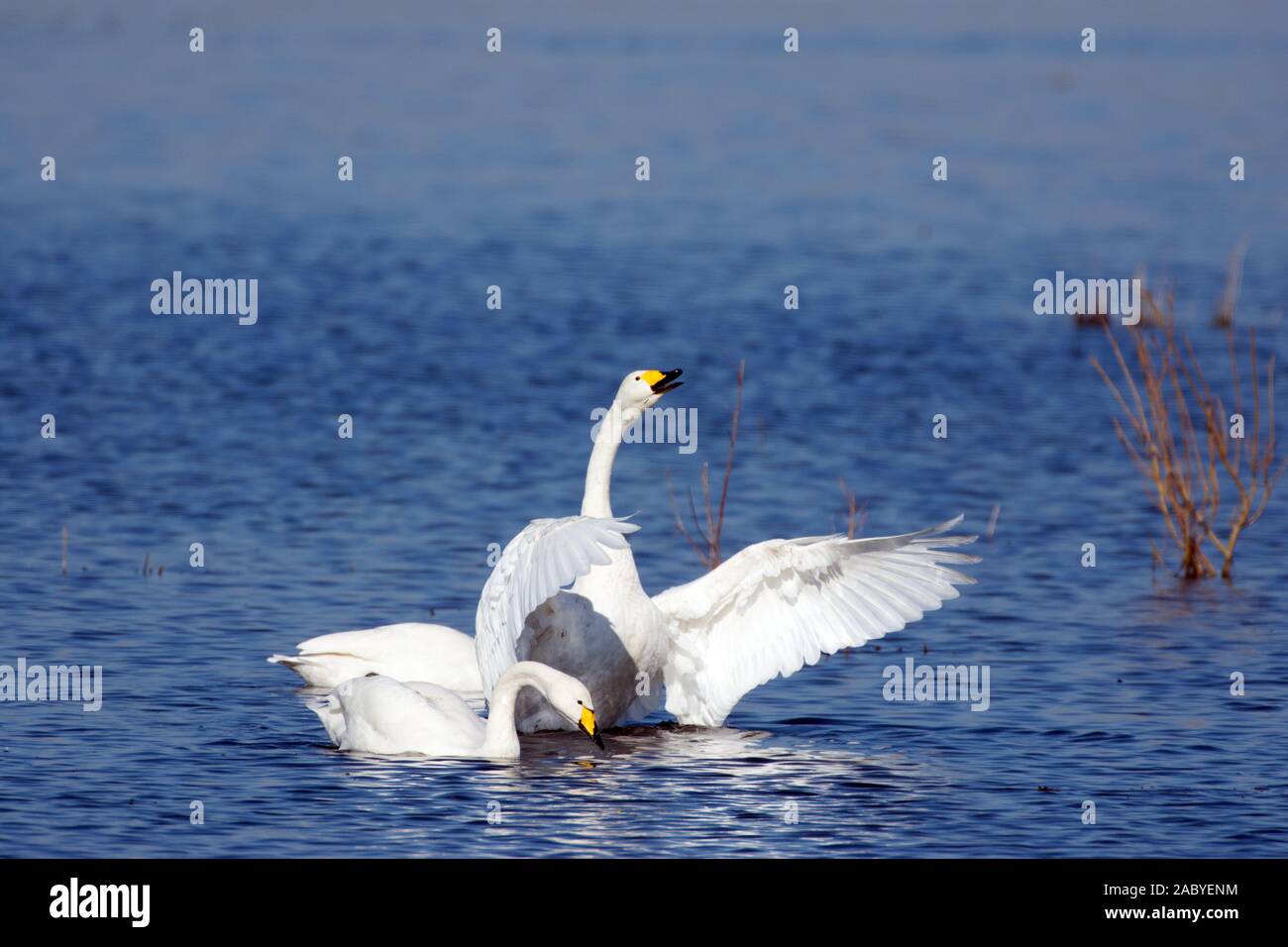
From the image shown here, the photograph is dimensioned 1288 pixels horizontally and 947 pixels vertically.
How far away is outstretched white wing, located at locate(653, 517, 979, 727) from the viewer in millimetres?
12273

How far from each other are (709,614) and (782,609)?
1.38ft

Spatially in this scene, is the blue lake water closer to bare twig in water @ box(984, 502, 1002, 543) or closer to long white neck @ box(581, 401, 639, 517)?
bare twig in water @ box(984, 502, 1002, 543)

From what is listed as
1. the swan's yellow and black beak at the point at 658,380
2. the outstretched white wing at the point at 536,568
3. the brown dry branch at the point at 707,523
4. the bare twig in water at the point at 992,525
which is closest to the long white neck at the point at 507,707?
the outstretched white wing at the point at 536,568

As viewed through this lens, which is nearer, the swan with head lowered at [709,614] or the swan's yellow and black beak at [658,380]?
the swan with head lowered at [709,614]

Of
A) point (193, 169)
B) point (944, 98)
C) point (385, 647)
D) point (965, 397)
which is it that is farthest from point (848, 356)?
point (944, 98)

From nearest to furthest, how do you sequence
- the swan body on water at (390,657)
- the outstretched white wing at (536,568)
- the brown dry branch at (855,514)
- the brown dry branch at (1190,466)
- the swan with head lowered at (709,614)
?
the outstretched white wing at (536,568), the swan with head lowered at (709,614), the swan body on water at (390,657), the brown dry branch at (1190,466), the brown dry branch at (855,514)

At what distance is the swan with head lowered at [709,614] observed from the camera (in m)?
12.0

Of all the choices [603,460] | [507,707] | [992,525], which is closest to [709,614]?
[603,460]

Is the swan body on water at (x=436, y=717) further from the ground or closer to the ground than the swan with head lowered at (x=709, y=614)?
closer to the ground

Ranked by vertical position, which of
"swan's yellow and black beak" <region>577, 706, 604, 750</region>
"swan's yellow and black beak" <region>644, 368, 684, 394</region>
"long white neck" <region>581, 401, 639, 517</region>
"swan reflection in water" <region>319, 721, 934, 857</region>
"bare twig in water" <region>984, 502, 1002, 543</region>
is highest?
"swan's yellow and black beak" <region>644, 368, 684, 394</region>

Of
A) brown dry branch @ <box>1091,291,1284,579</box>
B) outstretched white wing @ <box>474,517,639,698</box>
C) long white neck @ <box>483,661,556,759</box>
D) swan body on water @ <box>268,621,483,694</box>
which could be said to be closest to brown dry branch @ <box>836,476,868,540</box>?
brown dry branch @ <box>1091,291,1284,579</box>

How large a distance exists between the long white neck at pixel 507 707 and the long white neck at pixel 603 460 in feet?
3.36

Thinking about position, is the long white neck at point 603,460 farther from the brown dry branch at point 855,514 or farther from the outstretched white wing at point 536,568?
the brown dry branch at point 855,514

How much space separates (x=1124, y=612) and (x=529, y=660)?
17.5 feet
